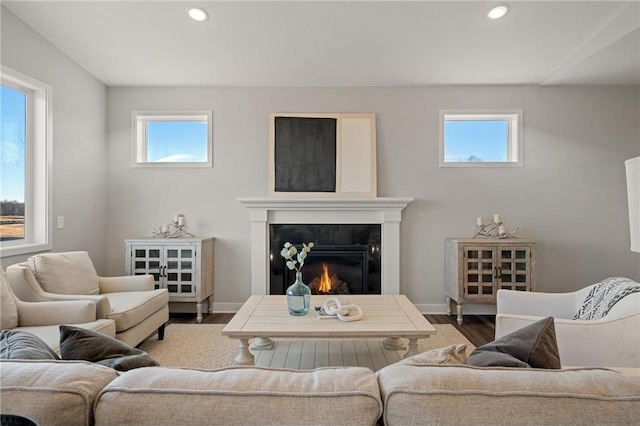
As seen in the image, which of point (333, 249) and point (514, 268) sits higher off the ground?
→ point (333, 249)

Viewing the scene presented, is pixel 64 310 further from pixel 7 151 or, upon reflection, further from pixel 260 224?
pixel 260 224

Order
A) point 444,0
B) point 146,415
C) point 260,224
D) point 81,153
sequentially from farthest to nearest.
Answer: point 260,224 → point 81,153 → point 444,0 → point 146,415

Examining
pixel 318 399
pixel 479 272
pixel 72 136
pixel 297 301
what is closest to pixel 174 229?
pixel 72 136

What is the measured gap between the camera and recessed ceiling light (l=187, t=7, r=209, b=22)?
9.15 feet

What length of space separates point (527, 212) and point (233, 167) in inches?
133

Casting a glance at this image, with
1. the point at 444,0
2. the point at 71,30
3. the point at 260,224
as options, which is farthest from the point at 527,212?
the point at 71,30

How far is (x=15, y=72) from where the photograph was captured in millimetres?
2869

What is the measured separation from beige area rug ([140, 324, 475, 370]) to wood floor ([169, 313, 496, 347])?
118mm

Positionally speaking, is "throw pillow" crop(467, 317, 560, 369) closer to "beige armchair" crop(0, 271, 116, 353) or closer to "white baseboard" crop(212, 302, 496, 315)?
"beige armchair" crop(0, 271, 116, 353)

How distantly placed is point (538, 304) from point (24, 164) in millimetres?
4236

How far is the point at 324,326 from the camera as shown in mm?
2277

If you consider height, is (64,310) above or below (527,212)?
below

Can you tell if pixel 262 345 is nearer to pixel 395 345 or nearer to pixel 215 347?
pixel 215 347

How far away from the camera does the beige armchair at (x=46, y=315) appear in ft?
7.45
